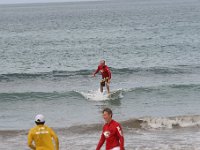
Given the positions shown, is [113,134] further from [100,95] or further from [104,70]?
[100,95]

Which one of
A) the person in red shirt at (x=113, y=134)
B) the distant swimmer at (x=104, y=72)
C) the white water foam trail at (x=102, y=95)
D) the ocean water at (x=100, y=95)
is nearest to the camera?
the person in red shirt at (x=113, y=134)

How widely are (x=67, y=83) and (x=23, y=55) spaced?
635 inches

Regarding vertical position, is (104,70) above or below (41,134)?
below

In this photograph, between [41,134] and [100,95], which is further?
[100,95]

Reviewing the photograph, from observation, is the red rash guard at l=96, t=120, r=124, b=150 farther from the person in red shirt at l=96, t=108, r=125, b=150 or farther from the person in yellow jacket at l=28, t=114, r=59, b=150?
the person in yellow jacket at l=28, t=114, r=59, b=150

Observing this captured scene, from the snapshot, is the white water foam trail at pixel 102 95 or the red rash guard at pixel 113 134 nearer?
the red rash guard at pixel 113 134

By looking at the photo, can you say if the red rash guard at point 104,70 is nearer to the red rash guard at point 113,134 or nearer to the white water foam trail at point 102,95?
the white water foam trail at point 102,95

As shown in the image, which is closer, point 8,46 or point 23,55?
point 23,55

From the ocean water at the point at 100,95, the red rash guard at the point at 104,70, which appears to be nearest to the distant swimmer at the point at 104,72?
the red rash guard at the point at 104,70

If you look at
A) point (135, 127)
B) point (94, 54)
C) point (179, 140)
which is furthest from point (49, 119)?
point (94, 54)

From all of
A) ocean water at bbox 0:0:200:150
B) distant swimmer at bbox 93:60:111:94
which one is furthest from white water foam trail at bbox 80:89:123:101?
distant swimmer at bbox 93:60:111:94

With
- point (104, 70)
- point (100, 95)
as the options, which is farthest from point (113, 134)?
point (100, 95)

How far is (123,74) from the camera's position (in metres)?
30.4

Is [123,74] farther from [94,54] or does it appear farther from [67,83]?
[94,54]
